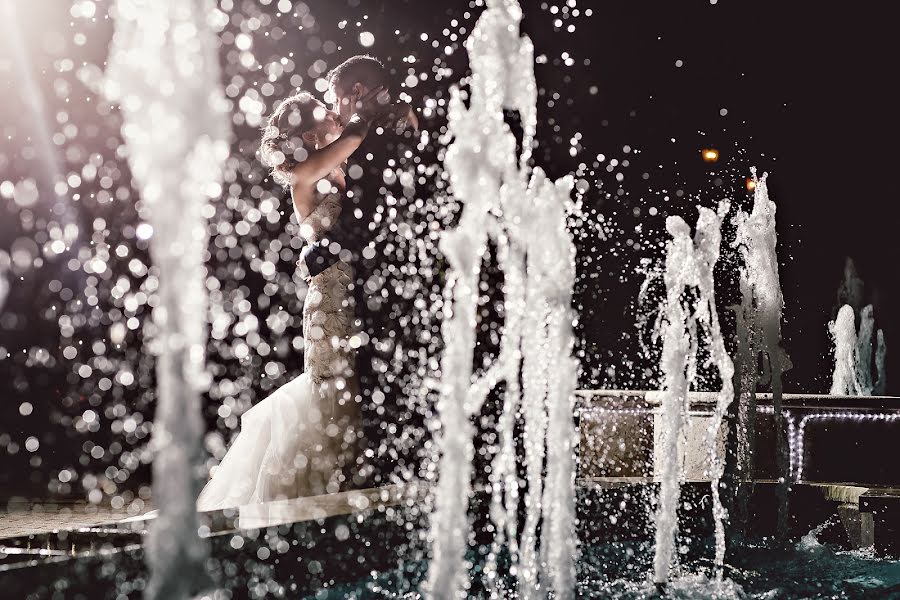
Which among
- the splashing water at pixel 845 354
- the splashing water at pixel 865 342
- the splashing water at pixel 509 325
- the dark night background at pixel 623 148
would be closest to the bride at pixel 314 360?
the dark night background at pixel 623 148

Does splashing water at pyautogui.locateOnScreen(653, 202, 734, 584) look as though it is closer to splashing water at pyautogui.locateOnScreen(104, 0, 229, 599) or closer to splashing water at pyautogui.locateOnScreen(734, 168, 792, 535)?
splashing water at pyautogui.locateOnScreen(734, 168, 792, 535)

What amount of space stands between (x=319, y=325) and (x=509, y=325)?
98cm

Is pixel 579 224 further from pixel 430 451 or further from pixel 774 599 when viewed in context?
pixel 774 599

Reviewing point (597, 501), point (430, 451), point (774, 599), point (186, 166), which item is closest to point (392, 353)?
point (430, 451)

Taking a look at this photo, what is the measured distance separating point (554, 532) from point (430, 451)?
189cm

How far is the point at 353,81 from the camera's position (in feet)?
14.2

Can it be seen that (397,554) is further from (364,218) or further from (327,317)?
(364,218)

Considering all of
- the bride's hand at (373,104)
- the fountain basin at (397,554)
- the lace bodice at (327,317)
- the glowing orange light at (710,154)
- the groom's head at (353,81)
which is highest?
the glowing orange light at (710,154)

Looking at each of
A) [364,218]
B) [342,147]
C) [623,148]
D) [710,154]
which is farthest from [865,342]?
[342,147]

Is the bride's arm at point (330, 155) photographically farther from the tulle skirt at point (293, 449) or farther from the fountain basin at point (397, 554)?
the fountain basin at point (397, 554)

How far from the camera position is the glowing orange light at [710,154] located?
534 inches

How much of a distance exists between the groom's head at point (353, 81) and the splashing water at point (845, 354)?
31.9ft

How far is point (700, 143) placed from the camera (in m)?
13.4

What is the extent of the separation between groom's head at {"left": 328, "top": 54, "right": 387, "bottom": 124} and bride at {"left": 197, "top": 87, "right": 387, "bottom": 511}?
0.13 feet
